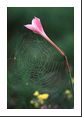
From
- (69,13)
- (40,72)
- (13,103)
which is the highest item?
(69,13)

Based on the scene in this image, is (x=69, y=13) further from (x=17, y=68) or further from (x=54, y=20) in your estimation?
(x=17, y=68)

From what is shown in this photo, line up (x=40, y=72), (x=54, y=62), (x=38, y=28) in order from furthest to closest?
(x=54, y=62) → (x=40, y=72) → (x=38, y=28)

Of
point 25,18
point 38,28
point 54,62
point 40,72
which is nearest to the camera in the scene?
point 38,28

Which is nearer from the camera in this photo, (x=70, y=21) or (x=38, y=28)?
(x=38, y=28)

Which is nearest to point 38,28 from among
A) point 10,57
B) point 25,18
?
point 10,57

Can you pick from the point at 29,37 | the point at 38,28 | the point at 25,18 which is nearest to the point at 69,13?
the point at 25,18

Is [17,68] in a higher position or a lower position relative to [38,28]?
lower

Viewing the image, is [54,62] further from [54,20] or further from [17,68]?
[54,20]
